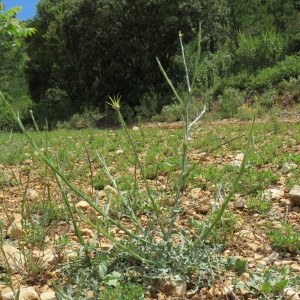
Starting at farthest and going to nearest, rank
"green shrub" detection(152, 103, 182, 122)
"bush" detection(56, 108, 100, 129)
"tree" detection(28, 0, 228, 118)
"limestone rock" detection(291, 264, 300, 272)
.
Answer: "tree" detection(28, 0, 228, 118) < "bush" detection(56, 108, 100, 129) < "green shrub" detection(152, 103, 182, 122) < "limestone rock" detection(291, 264, 300, 272)

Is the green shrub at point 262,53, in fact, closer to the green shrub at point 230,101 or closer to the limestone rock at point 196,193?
the green shrub at point 230,101

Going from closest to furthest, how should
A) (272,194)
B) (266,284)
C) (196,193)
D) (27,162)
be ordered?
(266,284), (272,194), (196,193), (27,162)

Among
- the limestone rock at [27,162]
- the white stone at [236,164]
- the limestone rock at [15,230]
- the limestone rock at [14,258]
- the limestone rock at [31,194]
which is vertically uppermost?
the limestone rock at [27,162]

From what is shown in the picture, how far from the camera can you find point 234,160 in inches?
182

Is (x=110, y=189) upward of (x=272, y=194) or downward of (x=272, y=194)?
upward

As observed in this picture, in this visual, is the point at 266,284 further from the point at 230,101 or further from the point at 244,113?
the point at 230,101

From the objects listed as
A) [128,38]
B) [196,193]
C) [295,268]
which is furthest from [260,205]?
[128,38]

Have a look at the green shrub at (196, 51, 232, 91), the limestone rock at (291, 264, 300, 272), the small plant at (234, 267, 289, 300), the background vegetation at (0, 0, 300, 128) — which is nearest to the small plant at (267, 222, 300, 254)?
the limestone rock at (291, 264, 300, 272)

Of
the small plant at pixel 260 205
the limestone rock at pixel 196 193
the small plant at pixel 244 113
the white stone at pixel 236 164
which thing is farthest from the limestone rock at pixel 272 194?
the small plant at pixel 244 113

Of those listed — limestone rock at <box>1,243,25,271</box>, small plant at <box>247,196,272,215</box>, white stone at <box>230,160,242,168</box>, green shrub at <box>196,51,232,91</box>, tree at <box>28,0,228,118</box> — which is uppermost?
tree at <box>28,0,228,118</box>

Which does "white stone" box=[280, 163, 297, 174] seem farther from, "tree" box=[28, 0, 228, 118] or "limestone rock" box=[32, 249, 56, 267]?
"tree" box=[28, 0, 228, 118]

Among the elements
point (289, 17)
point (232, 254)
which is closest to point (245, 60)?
point (289, 17)

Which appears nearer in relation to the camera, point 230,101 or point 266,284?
point 266,284

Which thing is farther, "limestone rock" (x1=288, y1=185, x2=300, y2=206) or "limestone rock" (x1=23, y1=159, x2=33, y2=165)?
"limestone rock" (x1=23, y1=159, x2=33, y2=165)
